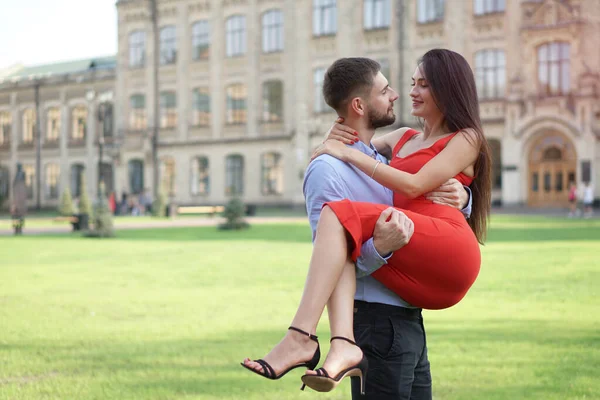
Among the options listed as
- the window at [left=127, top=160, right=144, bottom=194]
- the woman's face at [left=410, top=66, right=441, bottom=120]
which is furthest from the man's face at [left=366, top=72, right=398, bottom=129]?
the window at [left=127, top=160, right=144, bottom=194]

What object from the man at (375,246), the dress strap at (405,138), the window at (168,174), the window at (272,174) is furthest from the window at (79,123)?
the man at (375,246)

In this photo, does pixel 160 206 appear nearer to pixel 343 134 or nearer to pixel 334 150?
pixel 343 134

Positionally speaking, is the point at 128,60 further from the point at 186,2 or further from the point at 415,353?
the point at 415,353

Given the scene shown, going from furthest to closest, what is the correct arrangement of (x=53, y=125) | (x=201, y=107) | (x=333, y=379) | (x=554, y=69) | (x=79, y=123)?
(x=53, y=125) < (x=79, y=123) < (x=201, y=107) < (x=554, y=69) < (x=333, y=379)

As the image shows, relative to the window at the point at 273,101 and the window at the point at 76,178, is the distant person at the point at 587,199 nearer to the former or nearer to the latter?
the window at the point at 273,101

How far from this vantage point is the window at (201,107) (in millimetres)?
Answer: 46250

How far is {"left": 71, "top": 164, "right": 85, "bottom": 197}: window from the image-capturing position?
52.1 m

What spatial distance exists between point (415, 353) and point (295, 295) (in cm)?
665

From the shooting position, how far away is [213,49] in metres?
45.5

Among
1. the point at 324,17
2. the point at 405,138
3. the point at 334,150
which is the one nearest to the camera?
the point at 334,150

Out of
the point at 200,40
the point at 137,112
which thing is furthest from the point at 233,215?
the point at 137,112

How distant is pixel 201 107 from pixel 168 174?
16.0 feet

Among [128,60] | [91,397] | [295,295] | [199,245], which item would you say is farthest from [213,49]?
[91,397]

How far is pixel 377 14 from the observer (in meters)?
40.2
